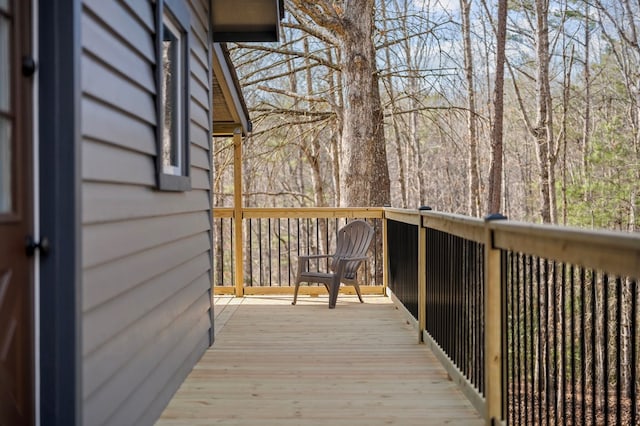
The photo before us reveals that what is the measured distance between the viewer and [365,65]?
9.20 metres

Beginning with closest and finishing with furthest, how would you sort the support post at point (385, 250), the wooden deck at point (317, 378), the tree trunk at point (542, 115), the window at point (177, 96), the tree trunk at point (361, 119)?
the wooden deck at point (317, 378) → the window at point (177, 96) → the support post at point (385, 250) → the tree trunk at point (361, 119) → the tree trunk at point (542, 115)

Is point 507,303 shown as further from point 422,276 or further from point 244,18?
point 244,18

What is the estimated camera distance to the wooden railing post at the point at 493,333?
2906 millimetres

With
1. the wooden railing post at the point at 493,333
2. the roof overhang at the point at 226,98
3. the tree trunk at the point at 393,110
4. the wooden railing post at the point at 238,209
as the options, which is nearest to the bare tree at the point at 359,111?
the tree trunk at the point at 393,110

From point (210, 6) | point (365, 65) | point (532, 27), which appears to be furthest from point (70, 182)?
point (532, 27)

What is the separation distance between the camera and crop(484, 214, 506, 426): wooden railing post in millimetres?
2906

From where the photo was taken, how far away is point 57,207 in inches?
82.7

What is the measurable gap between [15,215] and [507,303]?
2.09 metres

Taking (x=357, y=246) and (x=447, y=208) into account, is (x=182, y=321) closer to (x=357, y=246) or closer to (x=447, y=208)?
(x=357, y=246)

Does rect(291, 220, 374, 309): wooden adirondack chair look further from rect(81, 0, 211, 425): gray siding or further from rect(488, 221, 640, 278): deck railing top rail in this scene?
rect(488, 221, 640, 278): deck railing top rail

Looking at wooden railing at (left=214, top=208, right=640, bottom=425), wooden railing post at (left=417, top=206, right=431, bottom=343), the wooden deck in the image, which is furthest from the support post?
wooden railing post at (left=417, top=206, right=431, bottom=343)

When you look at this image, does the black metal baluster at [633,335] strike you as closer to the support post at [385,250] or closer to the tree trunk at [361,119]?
the support post at [385,250]

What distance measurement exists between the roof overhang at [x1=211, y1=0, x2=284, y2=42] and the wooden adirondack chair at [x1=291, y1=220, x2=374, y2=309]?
2402 mm

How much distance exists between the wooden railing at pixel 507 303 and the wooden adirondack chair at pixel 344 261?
1.52m
